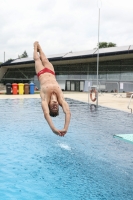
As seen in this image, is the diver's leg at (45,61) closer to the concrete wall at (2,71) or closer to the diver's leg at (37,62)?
the diver's leg at (37,62)

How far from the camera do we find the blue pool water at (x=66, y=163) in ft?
18.7

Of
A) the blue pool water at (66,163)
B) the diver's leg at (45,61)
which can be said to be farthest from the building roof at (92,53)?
the diver's leg at (45,61)

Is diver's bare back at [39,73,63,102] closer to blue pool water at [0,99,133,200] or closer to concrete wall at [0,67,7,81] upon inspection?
blue pool water at [0,99,133,200]

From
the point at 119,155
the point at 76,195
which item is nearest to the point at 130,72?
the point at 119,155

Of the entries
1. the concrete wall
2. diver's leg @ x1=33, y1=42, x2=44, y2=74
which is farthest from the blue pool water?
the concrete wall

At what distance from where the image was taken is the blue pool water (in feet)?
18.7

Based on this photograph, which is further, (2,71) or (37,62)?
(2,71)

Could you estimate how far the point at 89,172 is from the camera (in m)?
6.84

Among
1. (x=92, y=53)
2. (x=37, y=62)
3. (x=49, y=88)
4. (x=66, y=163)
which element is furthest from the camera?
(x=92, y=53)

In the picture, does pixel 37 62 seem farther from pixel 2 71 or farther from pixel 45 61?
pixel 2 71

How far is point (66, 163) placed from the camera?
757 cm

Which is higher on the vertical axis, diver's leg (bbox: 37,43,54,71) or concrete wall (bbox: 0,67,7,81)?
concrete wall (bbox: 0,67,7,81)

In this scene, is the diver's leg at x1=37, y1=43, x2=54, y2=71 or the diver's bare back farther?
the diver's leg at x1=37, y1=43, x2=54, y2=71

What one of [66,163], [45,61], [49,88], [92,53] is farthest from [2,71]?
[49,88]
